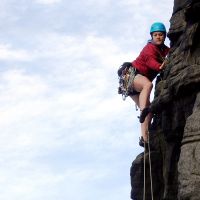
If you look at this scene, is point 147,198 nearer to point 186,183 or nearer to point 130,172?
point 130,172

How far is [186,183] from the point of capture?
1350 centimetres

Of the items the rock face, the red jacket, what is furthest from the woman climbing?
the rock face

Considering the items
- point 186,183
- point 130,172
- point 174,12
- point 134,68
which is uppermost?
point 174,12

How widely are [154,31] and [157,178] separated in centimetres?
433

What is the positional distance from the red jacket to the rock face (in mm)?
358

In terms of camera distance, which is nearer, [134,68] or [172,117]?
[172,117]

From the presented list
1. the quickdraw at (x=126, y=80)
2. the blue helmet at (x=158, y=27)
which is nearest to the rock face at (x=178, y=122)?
the blue helmet at (x=158, y=27)

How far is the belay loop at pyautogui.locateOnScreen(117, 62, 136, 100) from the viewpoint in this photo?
17953mm

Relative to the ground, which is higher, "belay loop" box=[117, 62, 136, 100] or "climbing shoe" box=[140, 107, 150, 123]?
"belay loop" box=[117, 62, 136, 100]

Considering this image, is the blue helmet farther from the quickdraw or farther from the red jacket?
the quickdraw

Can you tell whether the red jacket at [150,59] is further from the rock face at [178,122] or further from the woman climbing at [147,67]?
the rock face at [178,122]

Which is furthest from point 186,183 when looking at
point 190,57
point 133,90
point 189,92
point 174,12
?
point 174,12

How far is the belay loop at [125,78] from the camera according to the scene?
18.0m

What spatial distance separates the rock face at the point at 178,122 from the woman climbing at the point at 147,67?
11.5 inches
